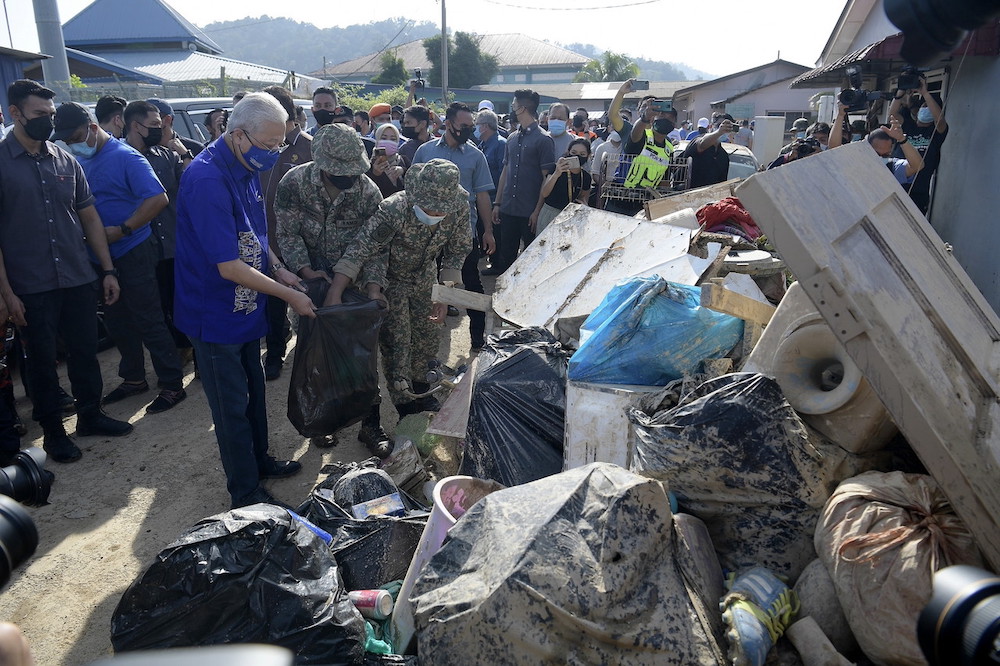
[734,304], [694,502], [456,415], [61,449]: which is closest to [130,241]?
[61,449]

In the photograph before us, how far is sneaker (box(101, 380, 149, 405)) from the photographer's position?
15.3 ft

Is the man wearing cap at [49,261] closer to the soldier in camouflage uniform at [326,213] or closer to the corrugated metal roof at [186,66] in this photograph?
the soldier in camouflage uniform at [326,213]

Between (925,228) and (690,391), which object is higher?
(925,228)

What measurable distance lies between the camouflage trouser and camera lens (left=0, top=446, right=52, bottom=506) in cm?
236

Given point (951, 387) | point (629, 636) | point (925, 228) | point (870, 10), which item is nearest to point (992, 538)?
point (951, 387)

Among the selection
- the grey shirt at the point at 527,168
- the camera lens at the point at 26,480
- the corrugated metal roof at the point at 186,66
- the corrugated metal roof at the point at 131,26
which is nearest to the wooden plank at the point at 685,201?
the grey shirt at the point at 527,168

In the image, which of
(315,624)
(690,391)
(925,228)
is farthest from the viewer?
(925,228)

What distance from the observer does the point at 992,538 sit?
5.73ft

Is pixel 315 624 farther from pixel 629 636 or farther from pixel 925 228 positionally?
pixel 925 228

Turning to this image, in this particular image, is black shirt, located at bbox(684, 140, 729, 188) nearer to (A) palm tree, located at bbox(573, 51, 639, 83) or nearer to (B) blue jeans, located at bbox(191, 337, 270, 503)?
(B) blue jeans, located at bbox(191, 337, 270, 503)

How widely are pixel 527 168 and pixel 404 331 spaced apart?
265 cm

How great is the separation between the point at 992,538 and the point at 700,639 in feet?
2.57

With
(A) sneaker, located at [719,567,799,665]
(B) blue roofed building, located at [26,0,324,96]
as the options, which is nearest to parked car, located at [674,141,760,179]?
(A) sneaker, located at [719,567,799,665]

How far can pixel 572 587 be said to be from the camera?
172cm
